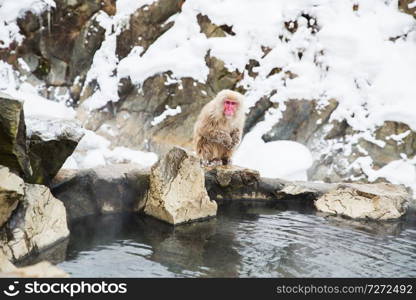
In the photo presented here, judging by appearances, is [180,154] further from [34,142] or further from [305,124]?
[305,124]

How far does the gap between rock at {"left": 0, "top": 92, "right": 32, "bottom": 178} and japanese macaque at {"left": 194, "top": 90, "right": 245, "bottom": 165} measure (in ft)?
8.78

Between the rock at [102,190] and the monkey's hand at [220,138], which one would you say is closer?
the rock at [102,190]

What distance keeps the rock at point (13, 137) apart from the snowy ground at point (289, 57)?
4.24 meters

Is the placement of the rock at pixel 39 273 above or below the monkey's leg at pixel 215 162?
below

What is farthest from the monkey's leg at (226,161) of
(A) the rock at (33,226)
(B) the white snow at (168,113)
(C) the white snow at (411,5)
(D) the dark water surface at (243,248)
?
(C) the white snow at (411,5)

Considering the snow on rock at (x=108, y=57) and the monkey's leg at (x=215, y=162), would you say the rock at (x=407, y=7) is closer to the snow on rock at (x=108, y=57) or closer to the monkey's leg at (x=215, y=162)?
the snow on rock at (x=108, y=57)

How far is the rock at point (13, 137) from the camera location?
328 cm

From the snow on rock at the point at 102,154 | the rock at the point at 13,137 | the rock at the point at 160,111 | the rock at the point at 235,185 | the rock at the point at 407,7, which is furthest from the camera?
the rock at the point at 407,7

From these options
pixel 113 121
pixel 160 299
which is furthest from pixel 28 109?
pixel 160 299

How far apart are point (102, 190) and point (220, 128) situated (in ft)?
6.08

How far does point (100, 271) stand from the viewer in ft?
Result: 10.4

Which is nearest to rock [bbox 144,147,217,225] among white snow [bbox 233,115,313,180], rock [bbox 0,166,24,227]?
rock [bbox 0,166,24,227]

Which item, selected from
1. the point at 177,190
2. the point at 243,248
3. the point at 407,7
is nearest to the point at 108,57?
the point at 177,190

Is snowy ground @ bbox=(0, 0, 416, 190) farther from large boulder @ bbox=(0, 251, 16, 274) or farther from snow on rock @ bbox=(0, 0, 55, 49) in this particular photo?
large boulder @ bbox=(0, 251, 16, 274)
